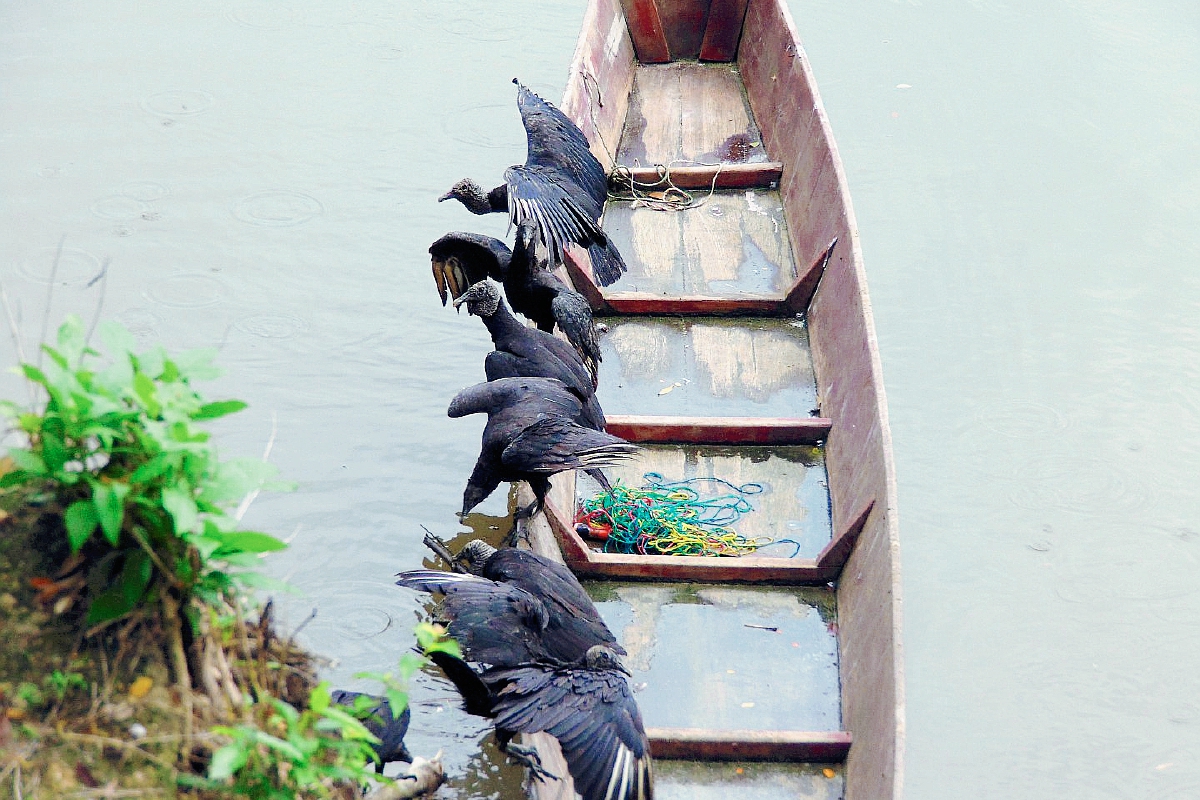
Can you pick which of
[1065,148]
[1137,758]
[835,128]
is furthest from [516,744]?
[1065,148]

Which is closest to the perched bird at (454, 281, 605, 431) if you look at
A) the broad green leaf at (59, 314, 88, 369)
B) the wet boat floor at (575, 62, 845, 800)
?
the wet boat floor at (575, 62, 845, 800)

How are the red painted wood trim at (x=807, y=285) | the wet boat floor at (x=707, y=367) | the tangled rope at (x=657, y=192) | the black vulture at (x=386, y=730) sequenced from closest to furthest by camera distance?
the black vulture at (x=386, y=730)
the wet boat floor at (x=707, y=367)
the red painted wood trim at (x=807, y=285)
the tangled rope at (x=657, y=192)

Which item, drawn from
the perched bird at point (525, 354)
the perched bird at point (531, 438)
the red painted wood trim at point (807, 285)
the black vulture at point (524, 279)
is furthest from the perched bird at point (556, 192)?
the perched bird at point (531, 438)

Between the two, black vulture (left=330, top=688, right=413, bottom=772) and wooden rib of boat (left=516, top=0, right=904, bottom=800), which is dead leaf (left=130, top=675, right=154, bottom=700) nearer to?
black vulture (left=330, top=688, right=413, bottom=772)

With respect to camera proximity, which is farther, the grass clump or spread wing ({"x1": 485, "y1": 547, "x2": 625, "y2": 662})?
spread wing ({"x1": 485, "y1": 547, "x2": 625, "y2": 662})

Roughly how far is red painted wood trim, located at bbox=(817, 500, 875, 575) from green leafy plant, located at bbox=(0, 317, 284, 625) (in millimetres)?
2632

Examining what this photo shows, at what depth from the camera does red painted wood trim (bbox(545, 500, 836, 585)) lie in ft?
14.0

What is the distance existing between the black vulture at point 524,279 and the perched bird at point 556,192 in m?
0.11

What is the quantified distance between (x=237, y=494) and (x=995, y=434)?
5.13 meters

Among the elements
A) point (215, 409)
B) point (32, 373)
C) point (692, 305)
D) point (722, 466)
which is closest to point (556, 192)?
point (692, 305)

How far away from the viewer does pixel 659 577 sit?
4316mm

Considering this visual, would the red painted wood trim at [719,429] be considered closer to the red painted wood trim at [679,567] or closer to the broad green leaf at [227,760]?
the red painted wood trim at [679,567]

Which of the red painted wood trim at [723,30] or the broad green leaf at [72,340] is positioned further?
the red painted wood trim at [723,30]

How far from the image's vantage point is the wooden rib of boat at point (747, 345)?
3744 millimetres
